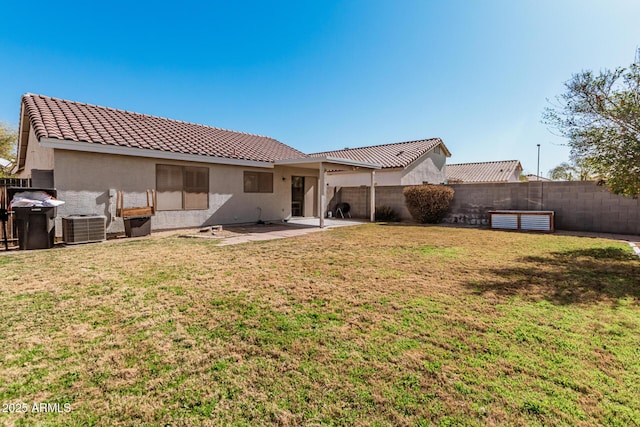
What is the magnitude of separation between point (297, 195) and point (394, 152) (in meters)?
Result: 9.85

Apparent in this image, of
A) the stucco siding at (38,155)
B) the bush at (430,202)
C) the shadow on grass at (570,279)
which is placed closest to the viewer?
the shadow on grass at (570,279)

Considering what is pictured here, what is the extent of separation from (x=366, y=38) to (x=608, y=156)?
10.7m

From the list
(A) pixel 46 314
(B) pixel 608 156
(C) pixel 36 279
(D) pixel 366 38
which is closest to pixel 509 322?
(A) pixel 46 314

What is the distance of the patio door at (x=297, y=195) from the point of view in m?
15.3

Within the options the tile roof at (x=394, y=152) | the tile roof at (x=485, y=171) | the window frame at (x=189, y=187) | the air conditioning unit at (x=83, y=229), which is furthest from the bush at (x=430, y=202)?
the tile roof at (x=485, y=171)

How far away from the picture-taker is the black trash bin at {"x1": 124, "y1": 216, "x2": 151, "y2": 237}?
930 cm

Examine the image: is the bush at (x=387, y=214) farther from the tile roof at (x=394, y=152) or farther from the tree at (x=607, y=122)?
the tree at (x=607, y=122)

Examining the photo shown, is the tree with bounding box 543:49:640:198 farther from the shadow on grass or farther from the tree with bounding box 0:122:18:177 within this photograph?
the tree with bounding box 0:122:18:177

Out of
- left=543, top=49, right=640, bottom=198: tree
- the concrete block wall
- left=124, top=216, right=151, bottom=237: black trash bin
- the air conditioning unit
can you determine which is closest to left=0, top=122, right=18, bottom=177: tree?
left=124, top=216, right=151, bottom=237: black trash bin

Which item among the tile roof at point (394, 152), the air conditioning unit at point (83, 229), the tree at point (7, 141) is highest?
the tree at point (7, 141)

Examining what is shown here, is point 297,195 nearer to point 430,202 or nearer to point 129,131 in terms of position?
point 430,202

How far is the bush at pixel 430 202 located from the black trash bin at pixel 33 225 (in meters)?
13.3

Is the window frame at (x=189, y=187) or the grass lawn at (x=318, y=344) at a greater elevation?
the window frame at (x=189, y=187)

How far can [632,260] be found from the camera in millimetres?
6668
